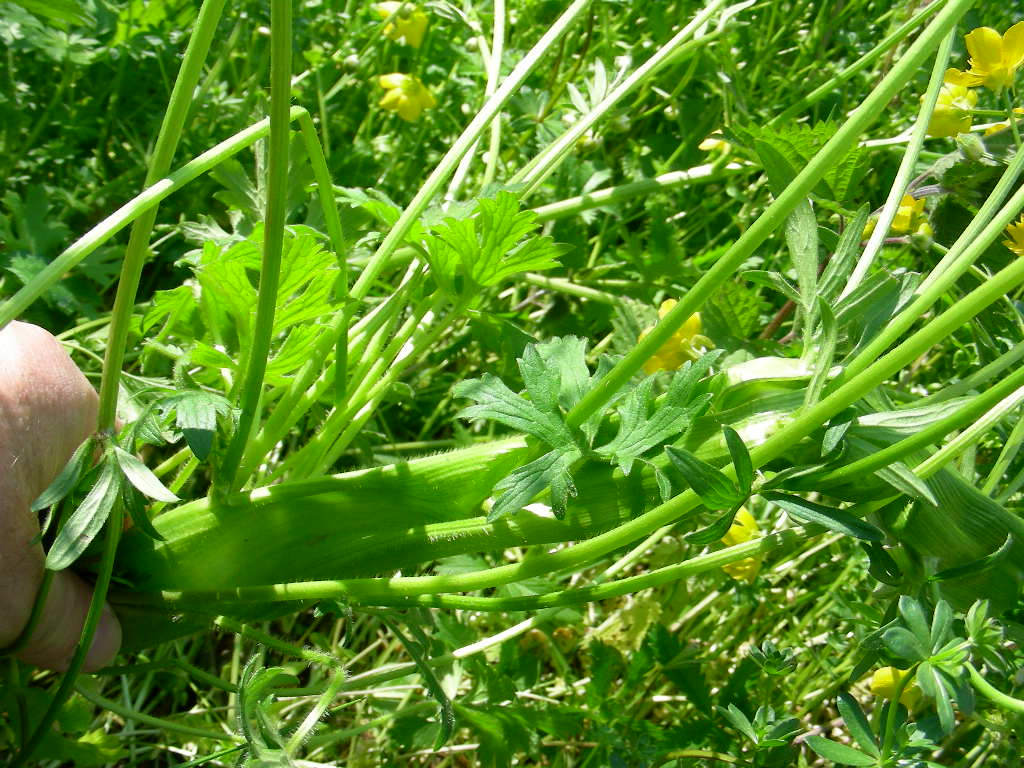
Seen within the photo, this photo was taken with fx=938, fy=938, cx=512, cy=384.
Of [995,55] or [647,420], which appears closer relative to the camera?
[647,420]

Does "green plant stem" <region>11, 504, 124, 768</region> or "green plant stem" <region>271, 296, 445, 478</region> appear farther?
"green plant stem" <region>271, 296, 445, 478</region>

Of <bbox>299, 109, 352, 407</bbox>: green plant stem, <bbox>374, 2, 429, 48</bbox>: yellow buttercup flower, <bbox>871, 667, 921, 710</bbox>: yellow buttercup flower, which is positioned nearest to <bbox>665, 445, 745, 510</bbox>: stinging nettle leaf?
<bbox>299, 109, 352, 407</bbox>: green plant stem

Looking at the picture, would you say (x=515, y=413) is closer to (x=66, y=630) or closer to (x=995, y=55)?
(x=66, y=630)

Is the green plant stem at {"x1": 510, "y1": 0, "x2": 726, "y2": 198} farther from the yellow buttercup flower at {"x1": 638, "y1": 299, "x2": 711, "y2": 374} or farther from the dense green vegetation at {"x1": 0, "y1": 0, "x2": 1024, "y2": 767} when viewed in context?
the yellow buttercup flower at {"x1": 638, "y1": 299, "x2": 711, "y2": 374}

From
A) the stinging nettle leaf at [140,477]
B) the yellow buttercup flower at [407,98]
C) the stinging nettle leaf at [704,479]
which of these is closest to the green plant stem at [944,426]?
the stinging nettle leaf at [704,479]

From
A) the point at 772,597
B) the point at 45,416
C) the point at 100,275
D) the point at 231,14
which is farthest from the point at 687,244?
the point at 45,416

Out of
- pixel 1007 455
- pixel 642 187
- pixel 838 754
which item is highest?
pixel 642 187

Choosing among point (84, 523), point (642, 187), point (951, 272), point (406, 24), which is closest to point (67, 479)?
point (84, 523)

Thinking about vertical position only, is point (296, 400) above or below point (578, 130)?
below
